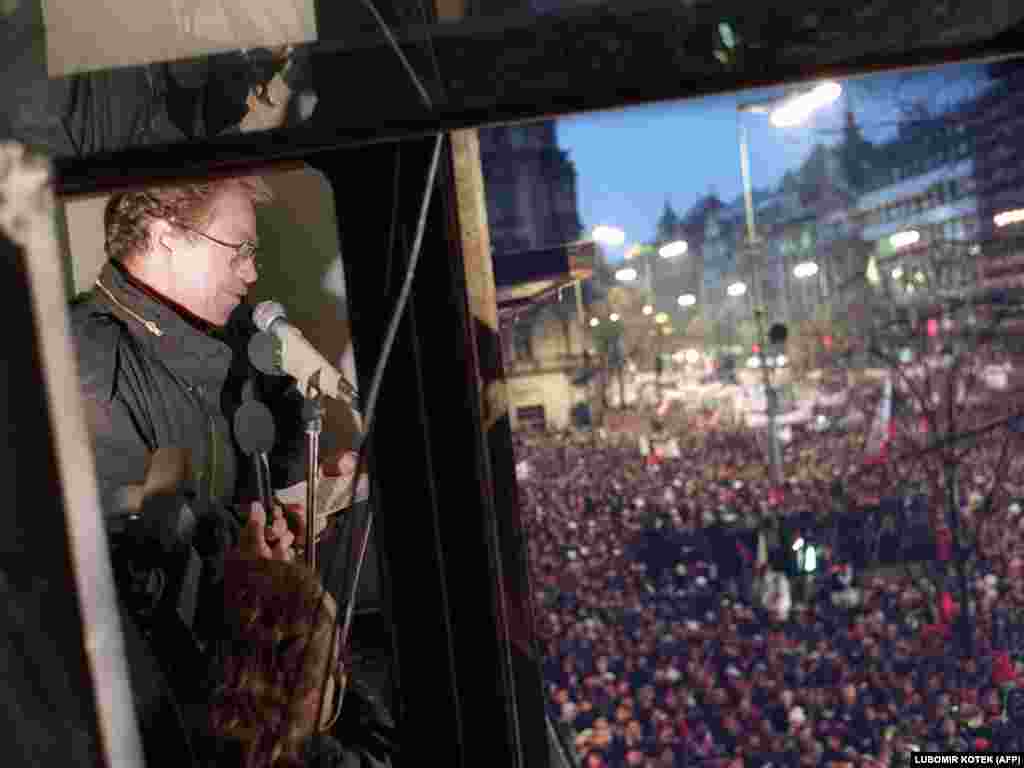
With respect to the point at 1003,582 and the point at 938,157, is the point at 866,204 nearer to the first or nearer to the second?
the point at 938,157

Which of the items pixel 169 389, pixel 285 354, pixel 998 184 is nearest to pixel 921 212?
pixel 998 184

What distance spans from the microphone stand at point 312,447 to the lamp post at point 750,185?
1.24 m

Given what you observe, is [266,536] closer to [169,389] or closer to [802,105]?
[169,389]

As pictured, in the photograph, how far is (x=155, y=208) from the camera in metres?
2.36

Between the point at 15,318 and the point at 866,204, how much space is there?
88.6 inches

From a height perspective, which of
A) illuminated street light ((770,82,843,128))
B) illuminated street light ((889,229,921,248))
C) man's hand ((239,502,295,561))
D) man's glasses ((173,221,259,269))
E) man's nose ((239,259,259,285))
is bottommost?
man's hand ((239,502,295,561))

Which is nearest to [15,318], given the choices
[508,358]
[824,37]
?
[508,358]

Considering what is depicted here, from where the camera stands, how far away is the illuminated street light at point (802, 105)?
8.13ft

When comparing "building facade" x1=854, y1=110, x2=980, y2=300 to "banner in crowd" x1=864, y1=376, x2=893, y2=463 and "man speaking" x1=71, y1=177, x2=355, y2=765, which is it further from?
"man speaking" x1=71, y1=177, x2=355, y2=765

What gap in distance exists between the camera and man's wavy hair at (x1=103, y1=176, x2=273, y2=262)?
232 cm

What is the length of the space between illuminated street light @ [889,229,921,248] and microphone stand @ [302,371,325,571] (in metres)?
1.72

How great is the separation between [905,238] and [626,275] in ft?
2.80

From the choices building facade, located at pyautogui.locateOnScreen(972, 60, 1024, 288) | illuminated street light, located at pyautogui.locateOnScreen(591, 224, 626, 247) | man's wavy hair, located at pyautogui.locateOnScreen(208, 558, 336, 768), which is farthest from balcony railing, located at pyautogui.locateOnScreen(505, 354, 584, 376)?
building facade, located at pyautogui.locateOnScreen(972, 60, 1024, 288)

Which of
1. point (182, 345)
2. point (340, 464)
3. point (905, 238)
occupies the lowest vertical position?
point (340, 464)
